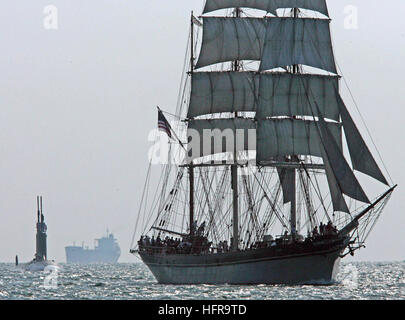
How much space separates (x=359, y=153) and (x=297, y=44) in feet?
58.0

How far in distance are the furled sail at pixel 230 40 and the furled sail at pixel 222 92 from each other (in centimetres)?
144

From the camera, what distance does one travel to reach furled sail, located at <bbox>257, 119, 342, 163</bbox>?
370 ft

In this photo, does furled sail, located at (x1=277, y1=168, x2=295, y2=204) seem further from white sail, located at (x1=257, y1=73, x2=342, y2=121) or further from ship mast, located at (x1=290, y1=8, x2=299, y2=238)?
white sail, located at (x1=257, y1=73, x2=342, y2=121)

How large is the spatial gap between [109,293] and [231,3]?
3383cm

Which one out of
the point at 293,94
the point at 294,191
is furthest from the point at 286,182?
the point at 293,94

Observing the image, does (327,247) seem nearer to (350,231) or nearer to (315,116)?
(350,231)

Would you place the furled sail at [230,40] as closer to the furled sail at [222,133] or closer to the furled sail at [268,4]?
the furled sail at [268,4]

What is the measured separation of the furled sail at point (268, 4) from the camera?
113 m

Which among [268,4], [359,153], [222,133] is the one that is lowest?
[359,153]

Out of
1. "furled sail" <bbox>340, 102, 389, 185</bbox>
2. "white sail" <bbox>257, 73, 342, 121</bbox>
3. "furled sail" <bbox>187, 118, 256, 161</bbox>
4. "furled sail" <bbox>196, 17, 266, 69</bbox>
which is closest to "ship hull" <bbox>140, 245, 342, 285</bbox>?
"furled sail" <bbox>340, 102, 389, 185</bbox>

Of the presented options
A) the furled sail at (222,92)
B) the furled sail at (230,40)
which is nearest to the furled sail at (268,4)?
the furled sail at (230,40)

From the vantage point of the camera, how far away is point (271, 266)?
341ft

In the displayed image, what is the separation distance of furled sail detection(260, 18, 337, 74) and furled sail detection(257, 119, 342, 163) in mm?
5157

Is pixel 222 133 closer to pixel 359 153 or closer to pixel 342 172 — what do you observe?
pixel 342 172
